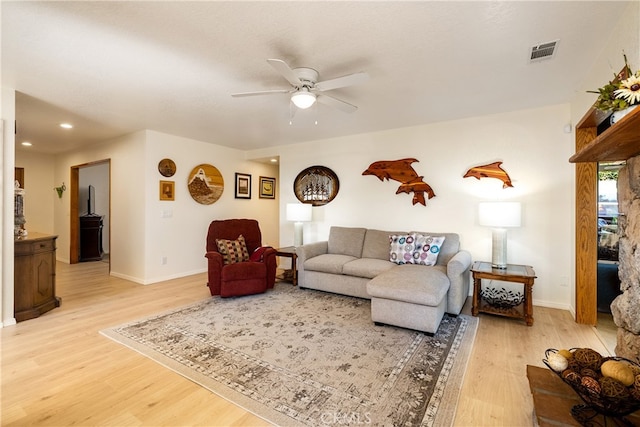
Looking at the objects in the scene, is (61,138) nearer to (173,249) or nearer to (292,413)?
(173,249)

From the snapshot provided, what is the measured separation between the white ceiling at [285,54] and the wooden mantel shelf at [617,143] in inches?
36.8

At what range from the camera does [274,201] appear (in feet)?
22.6

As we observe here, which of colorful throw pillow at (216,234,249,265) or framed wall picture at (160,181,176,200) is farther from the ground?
framed wall picture at (160,181,176,200)

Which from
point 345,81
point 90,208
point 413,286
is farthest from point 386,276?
point 90,208

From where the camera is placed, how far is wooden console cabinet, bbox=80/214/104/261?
6301mm

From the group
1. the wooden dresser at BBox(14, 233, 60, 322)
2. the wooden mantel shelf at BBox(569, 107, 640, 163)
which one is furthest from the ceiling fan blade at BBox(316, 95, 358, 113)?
the wooden dresser at BBox(14, 233, 60, 322)

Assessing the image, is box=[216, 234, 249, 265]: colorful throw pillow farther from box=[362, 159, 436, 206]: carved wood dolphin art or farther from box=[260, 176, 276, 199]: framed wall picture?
box=[260, 176, 276, 199]: framed wall picture

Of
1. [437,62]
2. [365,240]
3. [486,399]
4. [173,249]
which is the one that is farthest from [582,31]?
[173,249]

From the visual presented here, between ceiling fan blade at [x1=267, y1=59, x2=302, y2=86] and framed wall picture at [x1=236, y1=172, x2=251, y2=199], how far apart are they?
12.6 ft

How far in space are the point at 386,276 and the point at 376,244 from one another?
3.86 feet

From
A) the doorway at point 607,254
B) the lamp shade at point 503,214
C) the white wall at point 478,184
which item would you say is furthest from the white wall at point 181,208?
the doorway at point 607,254

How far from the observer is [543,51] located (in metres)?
2.16

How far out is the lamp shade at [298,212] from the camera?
4.63m

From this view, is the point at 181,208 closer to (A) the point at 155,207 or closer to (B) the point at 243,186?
(A) the point at 155,207
